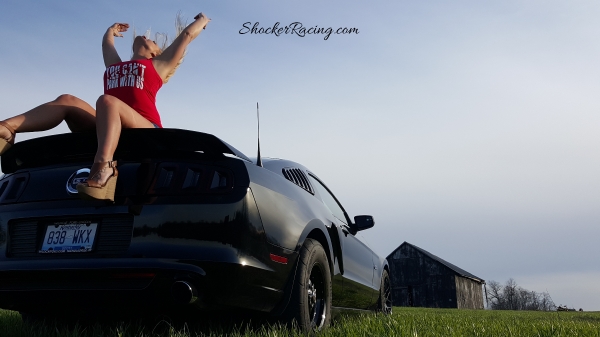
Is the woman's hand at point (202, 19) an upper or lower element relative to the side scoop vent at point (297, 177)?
upper

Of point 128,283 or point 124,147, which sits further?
point 124,147

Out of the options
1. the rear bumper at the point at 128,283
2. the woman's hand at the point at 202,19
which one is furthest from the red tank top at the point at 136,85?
the rear bumper at the point at 128,283

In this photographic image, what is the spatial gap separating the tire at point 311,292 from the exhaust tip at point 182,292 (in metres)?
→ 0.71

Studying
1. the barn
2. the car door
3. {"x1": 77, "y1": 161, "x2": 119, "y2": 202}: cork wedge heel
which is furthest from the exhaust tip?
the barn

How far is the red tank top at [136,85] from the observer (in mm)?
3574

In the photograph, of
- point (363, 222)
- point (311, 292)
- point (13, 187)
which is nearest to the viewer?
point (13, 187)

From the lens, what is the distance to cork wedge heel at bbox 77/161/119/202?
2.71 meters

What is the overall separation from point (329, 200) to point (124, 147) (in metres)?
2.05

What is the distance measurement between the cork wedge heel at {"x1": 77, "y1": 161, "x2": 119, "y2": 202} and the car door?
5.91 ft

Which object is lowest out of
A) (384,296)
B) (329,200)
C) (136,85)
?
(384,296)

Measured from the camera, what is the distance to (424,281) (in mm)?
46812

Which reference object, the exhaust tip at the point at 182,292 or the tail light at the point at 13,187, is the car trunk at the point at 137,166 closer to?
the tail light at the point at 13,187

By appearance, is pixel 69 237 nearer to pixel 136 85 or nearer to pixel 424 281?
pixel 136 85

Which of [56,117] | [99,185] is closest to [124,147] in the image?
[99,185]
